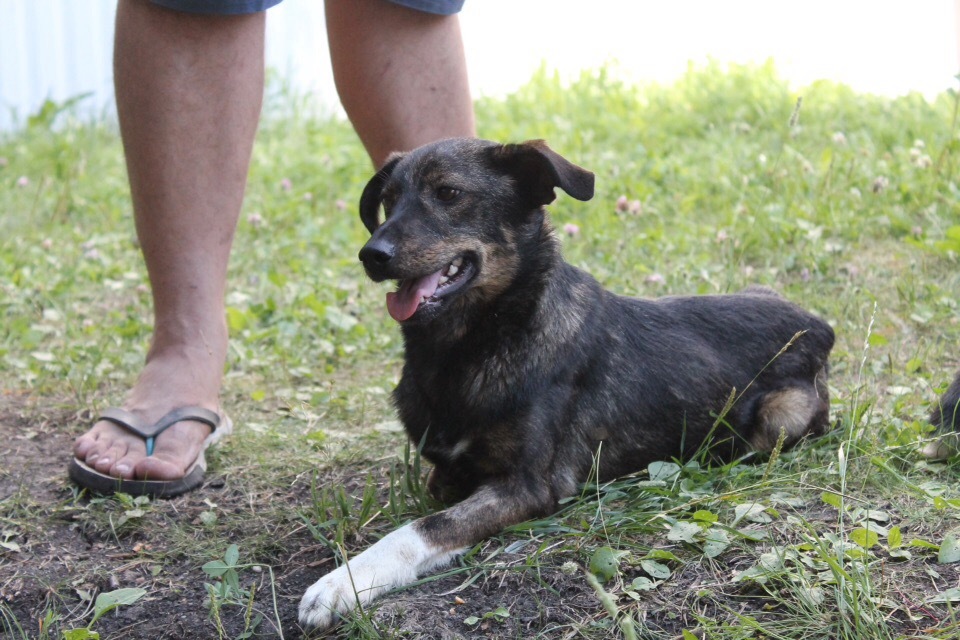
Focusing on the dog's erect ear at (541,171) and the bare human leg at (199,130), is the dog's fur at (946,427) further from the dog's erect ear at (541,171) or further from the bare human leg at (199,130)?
the bare human leg at (199,130)

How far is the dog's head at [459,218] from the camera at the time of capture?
2834 mm

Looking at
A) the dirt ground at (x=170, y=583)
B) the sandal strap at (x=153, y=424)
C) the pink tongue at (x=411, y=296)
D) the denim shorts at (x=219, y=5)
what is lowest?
the dirt ground at (x=170, y=583)

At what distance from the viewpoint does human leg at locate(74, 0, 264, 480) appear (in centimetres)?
329

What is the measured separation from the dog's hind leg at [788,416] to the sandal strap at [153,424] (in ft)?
5.46

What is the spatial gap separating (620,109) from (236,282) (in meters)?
3.21

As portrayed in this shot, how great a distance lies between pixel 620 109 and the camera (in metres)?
7.39

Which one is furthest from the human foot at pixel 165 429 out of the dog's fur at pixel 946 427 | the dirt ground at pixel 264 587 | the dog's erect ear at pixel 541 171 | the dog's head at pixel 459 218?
the dog's fur at pixel 946 427

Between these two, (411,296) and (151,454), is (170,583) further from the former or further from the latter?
(411,296)

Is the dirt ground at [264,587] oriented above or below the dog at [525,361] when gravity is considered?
below

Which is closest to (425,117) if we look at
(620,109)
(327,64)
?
(620,109)

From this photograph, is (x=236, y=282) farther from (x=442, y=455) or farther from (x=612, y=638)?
(x=612, y=638)

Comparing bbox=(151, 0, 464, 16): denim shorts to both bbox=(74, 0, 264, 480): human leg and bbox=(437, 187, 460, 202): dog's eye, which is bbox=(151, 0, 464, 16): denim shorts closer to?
bbox=(74, 0, 264, 480): human leg

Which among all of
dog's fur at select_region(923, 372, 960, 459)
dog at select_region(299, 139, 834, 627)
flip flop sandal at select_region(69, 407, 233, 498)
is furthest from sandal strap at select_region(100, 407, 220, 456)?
dog's fur at select_region(923, 372, 960, 459)

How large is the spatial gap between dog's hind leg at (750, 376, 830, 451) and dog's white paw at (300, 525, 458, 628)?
107cm
